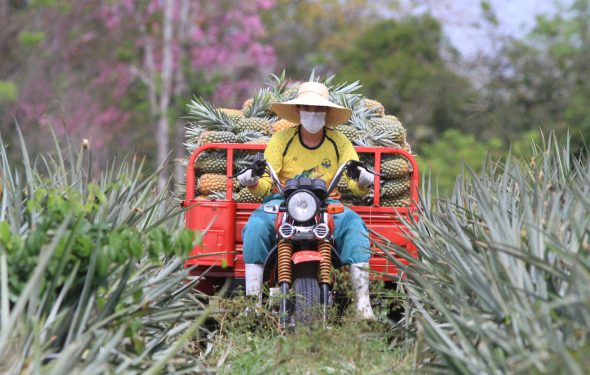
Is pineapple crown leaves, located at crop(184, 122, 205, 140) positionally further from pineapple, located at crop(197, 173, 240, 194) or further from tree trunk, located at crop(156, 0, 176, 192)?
tree trunk, located at crop(156, 0, 176, 192)

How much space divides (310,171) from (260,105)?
182cm

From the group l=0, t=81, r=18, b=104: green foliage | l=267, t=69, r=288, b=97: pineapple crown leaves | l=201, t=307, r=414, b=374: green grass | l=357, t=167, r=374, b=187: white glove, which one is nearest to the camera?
l=201, t=307, r=414, b=374: green grass

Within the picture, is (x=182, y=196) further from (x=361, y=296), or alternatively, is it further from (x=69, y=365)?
(x=69, y=365)

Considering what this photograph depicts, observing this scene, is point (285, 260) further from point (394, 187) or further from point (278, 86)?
point (278, 86)

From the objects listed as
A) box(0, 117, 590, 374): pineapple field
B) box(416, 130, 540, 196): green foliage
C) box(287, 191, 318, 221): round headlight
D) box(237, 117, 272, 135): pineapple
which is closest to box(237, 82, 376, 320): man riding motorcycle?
box(287, 191, 318, 221): round headlight

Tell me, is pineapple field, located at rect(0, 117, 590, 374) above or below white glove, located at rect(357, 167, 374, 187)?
below

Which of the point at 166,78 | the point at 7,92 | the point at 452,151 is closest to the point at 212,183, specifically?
the point at 7,92

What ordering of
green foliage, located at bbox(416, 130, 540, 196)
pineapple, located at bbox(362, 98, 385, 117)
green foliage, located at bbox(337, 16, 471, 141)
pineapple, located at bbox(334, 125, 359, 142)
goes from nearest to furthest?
1. pineapple, located at bbox(334, 125, 359, 142)
2. pineapple, located at bbox(362, 98, 385, 117)
3. green foliage, located at bbox(416, 130, 540, 196)
4. green foliage, located at bbox(337, 16, 471, 141)

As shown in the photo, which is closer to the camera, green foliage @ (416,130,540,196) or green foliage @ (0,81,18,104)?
green foliage @ (0,81,18,104)

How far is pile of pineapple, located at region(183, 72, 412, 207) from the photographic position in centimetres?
902

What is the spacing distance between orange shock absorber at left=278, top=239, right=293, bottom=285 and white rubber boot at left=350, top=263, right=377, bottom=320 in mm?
432

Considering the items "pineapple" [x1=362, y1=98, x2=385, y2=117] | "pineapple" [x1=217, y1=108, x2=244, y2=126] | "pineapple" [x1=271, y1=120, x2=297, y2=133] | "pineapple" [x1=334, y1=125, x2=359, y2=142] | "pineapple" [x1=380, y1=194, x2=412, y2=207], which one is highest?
"pineapple" [x1=362, y1=98, x2=385, y2=117]

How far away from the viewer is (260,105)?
9891 mm

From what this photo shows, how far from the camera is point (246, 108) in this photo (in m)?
9.97
